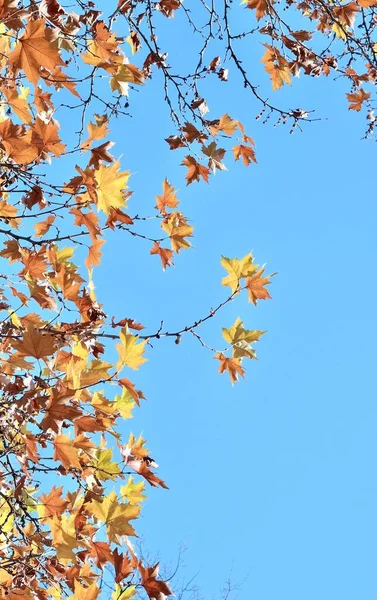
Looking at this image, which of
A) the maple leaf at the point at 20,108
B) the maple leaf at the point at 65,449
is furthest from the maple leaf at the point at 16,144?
the maple leaf at the point at 65,449

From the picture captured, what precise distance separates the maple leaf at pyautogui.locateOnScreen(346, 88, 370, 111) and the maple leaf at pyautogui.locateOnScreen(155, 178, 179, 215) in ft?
5.71

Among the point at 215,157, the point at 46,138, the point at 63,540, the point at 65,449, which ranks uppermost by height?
the point at 215,157

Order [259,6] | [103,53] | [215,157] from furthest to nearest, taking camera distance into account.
Answer: [259,6], [215,157], [103,53]

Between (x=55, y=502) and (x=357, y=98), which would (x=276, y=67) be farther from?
(x=55, y=502)

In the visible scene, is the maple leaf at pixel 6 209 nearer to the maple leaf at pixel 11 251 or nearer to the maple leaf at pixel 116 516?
the maple leaf at pixel 11 251

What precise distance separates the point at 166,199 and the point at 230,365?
2.57 feet

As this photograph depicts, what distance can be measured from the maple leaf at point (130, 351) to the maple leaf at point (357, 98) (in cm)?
263

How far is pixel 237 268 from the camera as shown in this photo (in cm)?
207

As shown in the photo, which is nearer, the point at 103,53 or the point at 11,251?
the point at 103,53

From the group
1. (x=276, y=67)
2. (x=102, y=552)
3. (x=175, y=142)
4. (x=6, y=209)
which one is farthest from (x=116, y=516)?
(x=276, y=67)

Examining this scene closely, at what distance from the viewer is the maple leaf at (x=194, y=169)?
2.72 m

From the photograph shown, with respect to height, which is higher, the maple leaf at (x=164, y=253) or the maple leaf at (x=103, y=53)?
the maple leaf at (x=103, y=53)

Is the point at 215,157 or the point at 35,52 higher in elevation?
the point at 215,157

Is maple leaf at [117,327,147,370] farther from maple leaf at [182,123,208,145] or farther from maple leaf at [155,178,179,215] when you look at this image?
maple leaf at [182,123,208,145]
